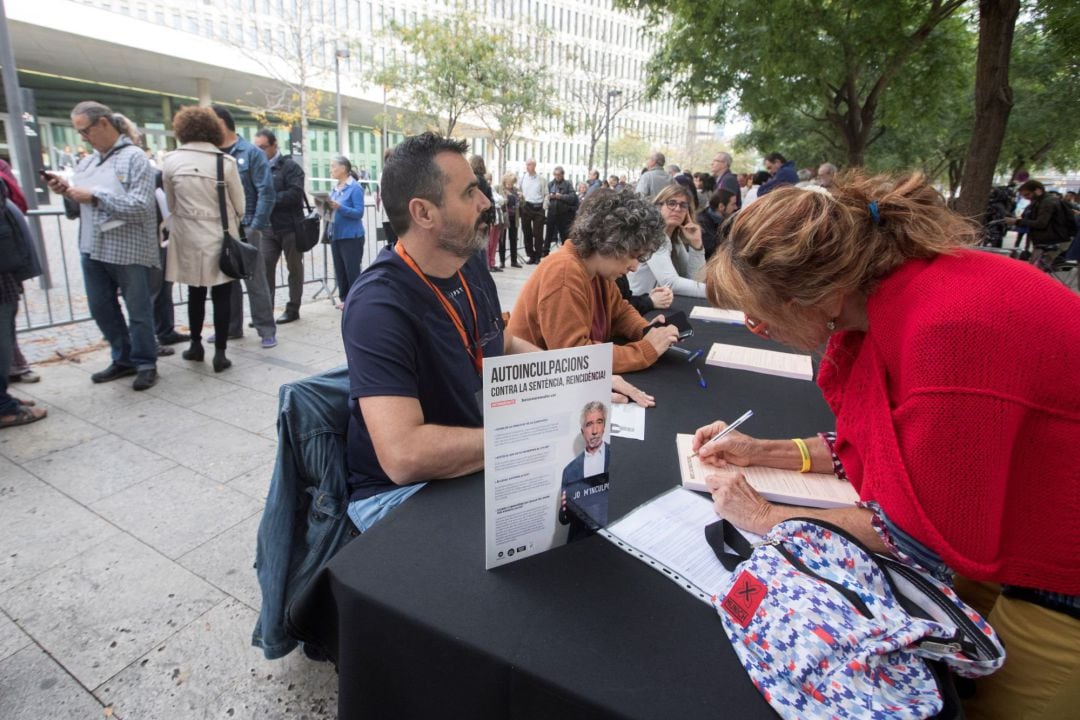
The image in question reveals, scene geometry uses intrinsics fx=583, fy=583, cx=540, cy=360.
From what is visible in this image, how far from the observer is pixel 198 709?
1.70 meters

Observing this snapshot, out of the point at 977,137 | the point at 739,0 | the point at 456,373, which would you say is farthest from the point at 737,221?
the point at 739,0

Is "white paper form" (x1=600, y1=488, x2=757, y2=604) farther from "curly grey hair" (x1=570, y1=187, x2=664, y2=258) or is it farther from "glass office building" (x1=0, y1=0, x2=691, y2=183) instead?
"glass office building" (x1=0, y1=0, x2=691, y2=183)

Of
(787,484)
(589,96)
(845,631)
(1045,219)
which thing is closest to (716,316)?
(787,484)

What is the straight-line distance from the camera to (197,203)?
14.0 ft

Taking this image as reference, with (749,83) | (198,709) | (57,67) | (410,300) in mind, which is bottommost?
(198,709)

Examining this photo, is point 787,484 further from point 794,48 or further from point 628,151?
point 628,151

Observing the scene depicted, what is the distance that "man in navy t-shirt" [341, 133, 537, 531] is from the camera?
54.3 inches

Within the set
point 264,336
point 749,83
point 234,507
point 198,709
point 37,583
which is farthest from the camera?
point 749,83

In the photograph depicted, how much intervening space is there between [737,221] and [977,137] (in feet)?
21.8

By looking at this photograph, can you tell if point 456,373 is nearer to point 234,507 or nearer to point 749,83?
point 234,507

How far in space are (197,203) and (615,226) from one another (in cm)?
339

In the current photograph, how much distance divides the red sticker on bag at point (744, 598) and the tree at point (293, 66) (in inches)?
1067

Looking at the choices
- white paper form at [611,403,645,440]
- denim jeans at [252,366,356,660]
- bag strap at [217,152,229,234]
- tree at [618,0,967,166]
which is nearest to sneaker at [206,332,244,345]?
bag strap at [217,152,229,234]

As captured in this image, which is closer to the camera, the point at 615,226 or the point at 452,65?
the point at 615,226
